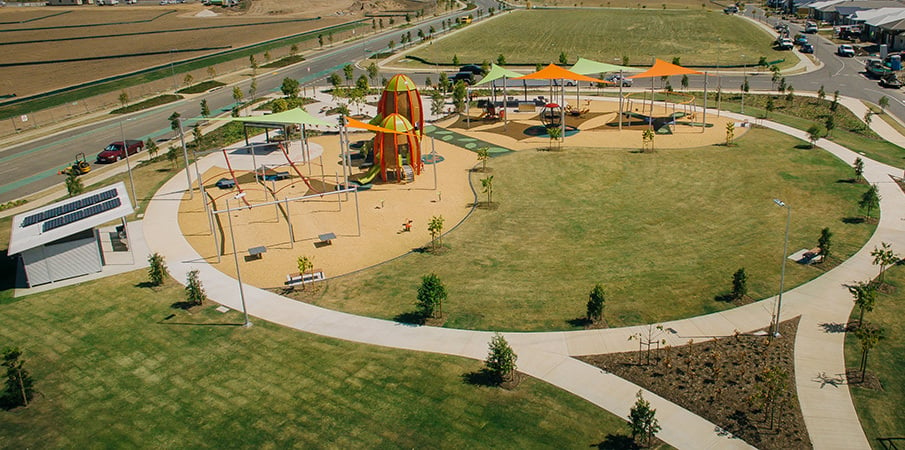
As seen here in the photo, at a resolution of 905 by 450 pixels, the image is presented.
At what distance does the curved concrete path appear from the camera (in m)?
21.7

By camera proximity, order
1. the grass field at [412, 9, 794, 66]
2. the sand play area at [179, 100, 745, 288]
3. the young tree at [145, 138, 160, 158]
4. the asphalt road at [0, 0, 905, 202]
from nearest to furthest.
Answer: the sand play area at [179, 100, 745, 288] → the young tree at [145, 138, 160, 158] → the asphalt road at [0, 0, 905, 202] → the grass field at [412, 9, 794, 66]

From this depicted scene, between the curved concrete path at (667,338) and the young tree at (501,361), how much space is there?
1040 millimetres

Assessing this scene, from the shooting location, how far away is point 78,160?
183ft

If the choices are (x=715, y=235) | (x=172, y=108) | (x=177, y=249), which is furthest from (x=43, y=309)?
(x=172, y=108)

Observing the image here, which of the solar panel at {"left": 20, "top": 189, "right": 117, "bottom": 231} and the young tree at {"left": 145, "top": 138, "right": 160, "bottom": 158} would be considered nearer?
the solar panel at {"left": 20, "top": 189, "right": 117, "bottom": 231}

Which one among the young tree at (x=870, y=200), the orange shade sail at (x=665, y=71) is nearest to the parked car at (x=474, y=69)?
the orange shade sail at (x=665, y=71)

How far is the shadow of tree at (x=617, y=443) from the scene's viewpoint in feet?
67.8

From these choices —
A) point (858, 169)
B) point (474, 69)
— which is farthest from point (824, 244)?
point (474, 69)

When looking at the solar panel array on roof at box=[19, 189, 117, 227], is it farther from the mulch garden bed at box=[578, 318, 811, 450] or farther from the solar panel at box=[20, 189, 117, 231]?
the mulch garden bed at box=[578, 318, 811, 450]

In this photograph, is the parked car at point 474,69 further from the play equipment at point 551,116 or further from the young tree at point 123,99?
the young tree at point 123,99

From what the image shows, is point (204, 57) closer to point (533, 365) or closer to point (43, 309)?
point (43, 309)

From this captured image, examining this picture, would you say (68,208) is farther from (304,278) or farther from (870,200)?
(870,200)

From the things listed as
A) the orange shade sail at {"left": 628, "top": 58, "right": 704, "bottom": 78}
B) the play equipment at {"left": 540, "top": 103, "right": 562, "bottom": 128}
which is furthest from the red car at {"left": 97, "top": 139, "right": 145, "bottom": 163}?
the orange shade sail at {"left": 628, "top": 58, "right": 704, "bottom": 78}

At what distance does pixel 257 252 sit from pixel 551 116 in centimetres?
3601
